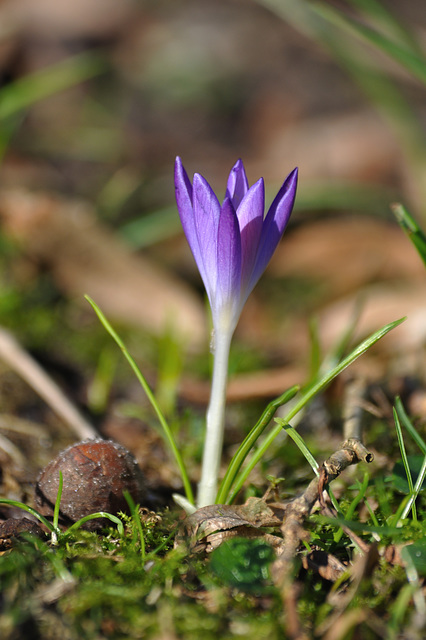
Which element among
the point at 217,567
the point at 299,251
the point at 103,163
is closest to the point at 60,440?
the point at 217,567

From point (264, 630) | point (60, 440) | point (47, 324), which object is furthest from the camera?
point (47, 324)

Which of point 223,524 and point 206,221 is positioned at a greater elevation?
point 206,221

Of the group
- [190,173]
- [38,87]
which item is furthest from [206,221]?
[190,173]

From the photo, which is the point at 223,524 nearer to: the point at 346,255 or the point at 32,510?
the point at 32,510

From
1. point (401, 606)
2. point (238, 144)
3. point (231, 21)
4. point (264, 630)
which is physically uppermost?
point (231, 21)

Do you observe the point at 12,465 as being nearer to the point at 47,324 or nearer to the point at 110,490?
the point at 110,490

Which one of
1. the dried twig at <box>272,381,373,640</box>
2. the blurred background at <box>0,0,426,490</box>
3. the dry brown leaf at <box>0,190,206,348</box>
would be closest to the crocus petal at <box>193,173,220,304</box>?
the dried twig at <box>272,381,373,640</box>

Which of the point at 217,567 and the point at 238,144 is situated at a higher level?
the point at 238,144
